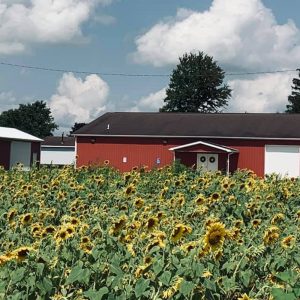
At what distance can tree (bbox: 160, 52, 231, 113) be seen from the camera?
88.5 m

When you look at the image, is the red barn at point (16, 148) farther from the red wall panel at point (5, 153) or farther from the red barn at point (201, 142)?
the red barn at point (201, 142)

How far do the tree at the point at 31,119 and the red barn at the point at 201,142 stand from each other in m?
68.7

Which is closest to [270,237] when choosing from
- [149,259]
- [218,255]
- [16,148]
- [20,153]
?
[218,255]

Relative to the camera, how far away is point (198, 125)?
139 ft

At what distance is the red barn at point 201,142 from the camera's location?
126ft

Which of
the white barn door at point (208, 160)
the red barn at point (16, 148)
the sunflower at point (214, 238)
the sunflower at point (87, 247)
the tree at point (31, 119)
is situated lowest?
the sunflower at point (87, 247)

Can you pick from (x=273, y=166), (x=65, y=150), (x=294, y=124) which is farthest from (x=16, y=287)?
(x=65, y=150)

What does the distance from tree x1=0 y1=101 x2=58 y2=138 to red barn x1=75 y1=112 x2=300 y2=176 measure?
68735 mm

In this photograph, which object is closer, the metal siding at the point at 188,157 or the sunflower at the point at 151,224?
the sunflower at the point at 151,224

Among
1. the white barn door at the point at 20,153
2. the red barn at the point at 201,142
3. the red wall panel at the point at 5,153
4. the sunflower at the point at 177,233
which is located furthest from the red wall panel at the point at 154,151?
the sunflower at the point at 177,233

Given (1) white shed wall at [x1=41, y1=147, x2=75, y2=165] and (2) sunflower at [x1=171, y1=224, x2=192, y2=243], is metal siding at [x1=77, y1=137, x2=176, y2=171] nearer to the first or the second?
(1) white shed wall at [x1=41, y1=147, x2=75, y2=165]

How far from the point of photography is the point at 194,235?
14.4ft

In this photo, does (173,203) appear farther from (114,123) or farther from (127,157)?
(114,123)

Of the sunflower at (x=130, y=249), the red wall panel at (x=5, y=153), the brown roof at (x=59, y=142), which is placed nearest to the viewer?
the sunflower at (x=130, y=249)
